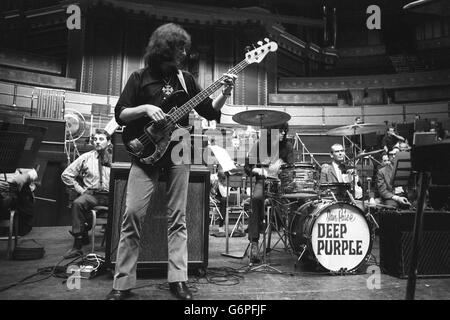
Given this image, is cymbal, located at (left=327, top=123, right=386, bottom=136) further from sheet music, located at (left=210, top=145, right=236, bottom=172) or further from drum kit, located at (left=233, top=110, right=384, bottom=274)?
sheet music, located at (left=210, top=145, right=236, bottom=172)

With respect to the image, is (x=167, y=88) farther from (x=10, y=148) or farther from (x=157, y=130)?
(x=10, y=148)

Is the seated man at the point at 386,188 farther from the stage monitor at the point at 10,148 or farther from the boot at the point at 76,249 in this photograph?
the stage monitor at the point at 10,148

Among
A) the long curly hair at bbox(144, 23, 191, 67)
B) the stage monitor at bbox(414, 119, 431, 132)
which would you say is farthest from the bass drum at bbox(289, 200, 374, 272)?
the stage monitor at bbox(414, 119, 431, 132)

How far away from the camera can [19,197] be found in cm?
413

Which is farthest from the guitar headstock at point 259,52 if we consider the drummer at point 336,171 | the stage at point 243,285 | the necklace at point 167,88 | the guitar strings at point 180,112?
the drummer at point 336,171

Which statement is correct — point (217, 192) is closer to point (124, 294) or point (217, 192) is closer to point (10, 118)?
point (124, 294)

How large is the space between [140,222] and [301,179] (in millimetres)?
1973

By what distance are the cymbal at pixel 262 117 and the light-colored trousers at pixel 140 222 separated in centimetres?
136

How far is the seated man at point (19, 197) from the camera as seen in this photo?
4.03 m

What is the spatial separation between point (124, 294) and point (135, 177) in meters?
0.87

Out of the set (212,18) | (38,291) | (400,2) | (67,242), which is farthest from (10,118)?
(400,2)

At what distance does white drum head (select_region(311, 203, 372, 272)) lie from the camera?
3484 millimetres

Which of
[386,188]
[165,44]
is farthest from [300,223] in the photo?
[386,188]

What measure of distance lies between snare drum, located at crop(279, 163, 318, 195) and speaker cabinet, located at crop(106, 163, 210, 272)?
104cm
